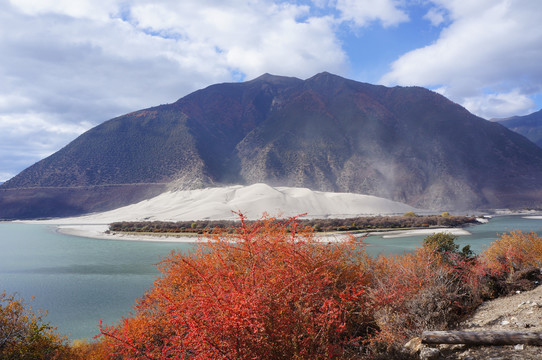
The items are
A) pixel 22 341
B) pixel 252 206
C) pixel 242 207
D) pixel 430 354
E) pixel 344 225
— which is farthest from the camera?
pixel 242 207

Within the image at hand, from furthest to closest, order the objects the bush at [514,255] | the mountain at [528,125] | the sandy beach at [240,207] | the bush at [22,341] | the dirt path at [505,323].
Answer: the mountain at [528,125], the sandy beach at [240,207], the bush at [514,255], the bush at [22,341], the dirt path at [505,323]

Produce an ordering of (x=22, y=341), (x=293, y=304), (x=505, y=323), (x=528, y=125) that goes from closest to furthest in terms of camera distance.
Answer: (x=293, y=304)
(x=505, y=323)
(x=22, y=341)
(x=528, y=125)

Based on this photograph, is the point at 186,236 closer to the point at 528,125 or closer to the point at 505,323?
the point at 505,323

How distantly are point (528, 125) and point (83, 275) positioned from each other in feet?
703

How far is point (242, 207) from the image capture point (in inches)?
2517

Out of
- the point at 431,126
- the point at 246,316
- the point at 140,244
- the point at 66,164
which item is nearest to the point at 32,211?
the point at 66,164

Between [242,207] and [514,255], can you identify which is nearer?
[514,255]

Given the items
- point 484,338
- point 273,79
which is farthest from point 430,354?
point 273,79

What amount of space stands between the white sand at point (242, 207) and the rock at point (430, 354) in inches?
2039

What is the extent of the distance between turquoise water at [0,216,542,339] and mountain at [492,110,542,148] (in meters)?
168

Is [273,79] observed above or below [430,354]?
above

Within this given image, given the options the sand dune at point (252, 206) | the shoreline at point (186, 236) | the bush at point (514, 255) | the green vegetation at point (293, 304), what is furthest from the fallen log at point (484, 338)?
the sand dune at point (252, 206)

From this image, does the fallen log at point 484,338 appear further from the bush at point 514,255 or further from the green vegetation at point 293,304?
the bush at point 514,255

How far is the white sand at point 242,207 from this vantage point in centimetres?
6134
